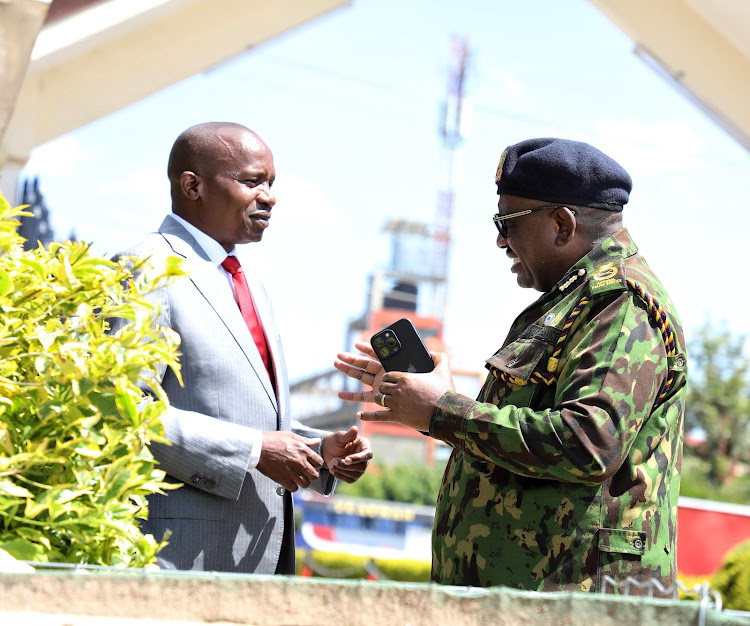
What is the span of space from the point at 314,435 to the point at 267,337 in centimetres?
43

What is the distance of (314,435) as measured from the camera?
322cm

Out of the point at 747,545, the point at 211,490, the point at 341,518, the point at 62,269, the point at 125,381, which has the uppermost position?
the point at 62,269

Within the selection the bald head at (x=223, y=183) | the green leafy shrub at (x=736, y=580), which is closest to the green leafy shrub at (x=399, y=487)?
the green leafy shrub at (x=736, y=580)

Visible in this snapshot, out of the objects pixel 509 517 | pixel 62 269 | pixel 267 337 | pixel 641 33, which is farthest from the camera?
pixel 641 33

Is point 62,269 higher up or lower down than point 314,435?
higher up

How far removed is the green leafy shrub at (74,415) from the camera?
154 cm

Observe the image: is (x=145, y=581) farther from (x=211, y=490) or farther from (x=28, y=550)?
(x=211, y=490)

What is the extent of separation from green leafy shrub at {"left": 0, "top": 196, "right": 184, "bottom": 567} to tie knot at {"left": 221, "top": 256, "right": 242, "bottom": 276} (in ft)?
4.39

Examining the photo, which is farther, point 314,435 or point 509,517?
point 314,435

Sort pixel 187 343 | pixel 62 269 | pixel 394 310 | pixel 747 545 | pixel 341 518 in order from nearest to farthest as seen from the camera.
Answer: pixel 62 269 < pixel 187 343 < pixel 747 545 < pixel 341 518 < pixel 394 310

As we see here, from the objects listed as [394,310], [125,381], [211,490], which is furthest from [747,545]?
[394,310]

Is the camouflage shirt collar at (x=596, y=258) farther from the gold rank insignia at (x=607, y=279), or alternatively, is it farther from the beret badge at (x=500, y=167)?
the beret badge at (x=500, y=167)

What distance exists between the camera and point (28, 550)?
1.50m

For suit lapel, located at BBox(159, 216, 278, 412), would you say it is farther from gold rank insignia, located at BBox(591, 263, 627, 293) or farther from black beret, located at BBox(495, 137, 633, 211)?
gold rank insignia, located at BBox(591, 263, 627, 293)
